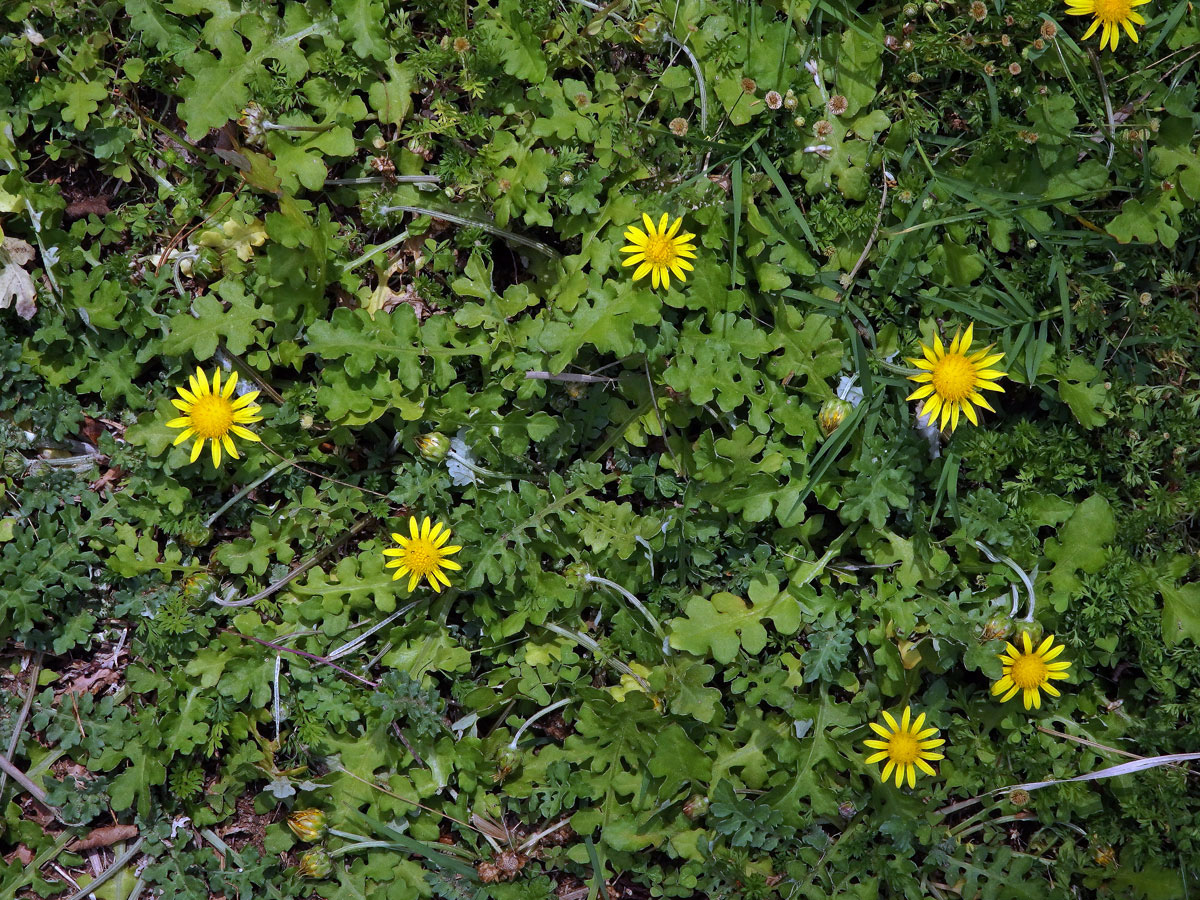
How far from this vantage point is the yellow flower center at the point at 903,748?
12.7 feet

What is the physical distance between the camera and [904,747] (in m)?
3.88

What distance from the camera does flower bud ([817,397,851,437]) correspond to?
12.5 feet

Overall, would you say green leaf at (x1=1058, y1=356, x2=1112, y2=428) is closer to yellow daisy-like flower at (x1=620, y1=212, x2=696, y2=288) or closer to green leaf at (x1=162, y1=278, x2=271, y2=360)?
yellow daisy-like flower at (x1=620, y1=212, x2=696, y2=288)

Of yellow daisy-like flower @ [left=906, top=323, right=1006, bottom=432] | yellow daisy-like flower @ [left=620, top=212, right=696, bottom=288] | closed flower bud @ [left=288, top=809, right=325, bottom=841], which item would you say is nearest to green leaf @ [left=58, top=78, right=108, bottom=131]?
yellow daisy-like flower @ [left=620, top=212, right=696, bottom=288]

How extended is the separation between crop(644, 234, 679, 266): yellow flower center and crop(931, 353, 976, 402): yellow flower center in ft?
4.12

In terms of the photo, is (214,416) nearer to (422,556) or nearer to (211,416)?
(211,416)

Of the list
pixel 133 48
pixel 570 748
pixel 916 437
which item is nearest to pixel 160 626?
pixel 570 748

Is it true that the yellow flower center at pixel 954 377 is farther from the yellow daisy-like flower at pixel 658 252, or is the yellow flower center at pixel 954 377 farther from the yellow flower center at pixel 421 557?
the yellow flower center at pixel 421 557

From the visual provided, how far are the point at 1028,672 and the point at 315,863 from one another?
3.33 metres

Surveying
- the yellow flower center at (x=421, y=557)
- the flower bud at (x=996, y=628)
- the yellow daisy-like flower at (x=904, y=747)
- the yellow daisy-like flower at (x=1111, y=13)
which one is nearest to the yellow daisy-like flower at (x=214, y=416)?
the yellow flower center at (x=421, y=557)

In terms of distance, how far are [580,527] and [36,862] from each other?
3.12m

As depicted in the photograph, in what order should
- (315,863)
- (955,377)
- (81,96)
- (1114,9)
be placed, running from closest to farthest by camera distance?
(955,377) < (1114,9) < (315,863) < (81,96)

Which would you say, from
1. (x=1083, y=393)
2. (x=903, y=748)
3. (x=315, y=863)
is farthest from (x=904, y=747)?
(x=315, y=863)

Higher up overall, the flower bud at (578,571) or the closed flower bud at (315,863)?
the flower bud at (578,571)
